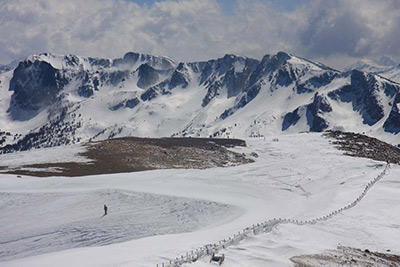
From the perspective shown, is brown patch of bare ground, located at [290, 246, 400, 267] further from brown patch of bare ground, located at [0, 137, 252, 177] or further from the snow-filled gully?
brown patch of bare ground, located at [0, 137, 252, 177]

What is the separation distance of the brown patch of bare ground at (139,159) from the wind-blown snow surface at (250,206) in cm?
913

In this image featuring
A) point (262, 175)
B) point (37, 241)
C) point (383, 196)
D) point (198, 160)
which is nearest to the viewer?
point (37, 241)

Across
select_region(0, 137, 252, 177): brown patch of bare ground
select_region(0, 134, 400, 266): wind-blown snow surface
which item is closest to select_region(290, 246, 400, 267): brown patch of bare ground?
select_region(0, 134, 400, 266): wind-blown snow surface

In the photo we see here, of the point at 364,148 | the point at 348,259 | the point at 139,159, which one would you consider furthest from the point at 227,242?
the point at 364,148

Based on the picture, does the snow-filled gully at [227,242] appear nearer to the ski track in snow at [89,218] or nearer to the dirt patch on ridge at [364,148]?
the ski track in snow at [89,218]

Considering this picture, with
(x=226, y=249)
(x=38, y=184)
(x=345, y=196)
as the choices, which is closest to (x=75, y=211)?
(x=38, y=184)

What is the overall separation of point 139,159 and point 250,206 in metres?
45.4

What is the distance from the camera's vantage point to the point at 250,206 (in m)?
58.8

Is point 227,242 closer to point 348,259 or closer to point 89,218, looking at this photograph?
point 348,259

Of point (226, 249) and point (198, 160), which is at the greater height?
point (198, 160)

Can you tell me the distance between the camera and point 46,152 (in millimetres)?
106188

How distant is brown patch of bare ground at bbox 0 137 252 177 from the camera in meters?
84.8

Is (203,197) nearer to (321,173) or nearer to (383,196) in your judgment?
(383,196)

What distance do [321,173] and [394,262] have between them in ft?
171
